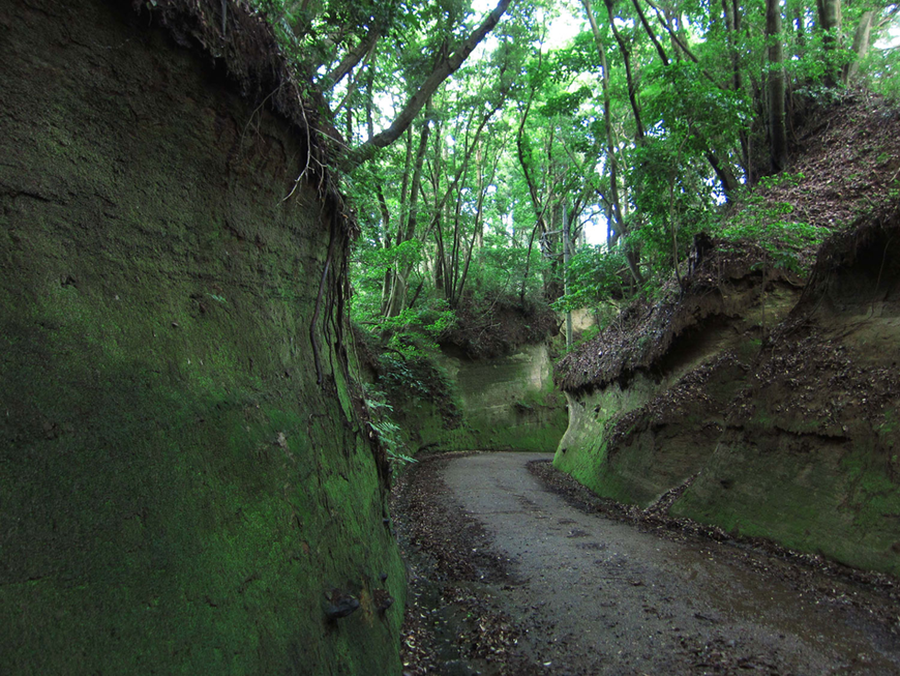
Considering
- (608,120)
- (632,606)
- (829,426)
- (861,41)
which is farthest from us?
(861,41)

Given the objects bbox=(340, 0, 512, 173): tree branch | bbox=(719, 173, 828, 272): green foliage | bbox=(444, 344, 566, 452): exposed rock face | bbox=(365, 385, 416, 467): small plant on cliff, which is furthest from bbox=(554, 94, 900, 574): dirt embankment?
bbox=(444, 344, 566, 452): exposed rock face

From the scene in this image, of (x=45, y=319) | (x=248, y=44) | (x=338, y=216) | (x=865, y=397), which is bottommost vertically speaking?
(x=865, y=397)

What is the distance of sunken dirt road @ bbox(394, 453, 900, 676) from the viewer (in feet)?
11.7

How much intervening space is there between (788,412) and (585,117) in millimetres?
9873

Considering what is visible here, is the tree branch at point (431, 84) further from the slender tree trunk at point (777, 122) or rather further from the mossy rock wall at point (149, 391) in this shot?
the slender tree trunk at point (777, 122)

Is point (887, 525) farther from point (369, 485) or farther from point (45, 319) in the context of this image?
point (45, 319)

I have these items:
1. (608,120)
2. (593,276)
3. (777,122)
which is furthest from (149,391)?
(777,122)

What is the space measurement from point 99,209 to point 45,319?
679mm

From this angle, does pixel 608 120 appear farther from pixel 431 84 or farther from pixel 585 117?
pixel 431 84

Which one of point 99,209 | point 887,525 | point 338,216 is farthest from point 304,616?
point 887,525

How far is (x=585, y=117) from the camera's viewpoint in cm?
1326

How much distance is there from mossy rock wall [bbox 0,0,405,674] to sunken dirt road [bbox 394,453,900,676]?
3.18 ft

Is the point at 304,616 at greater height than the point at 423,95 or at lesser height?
lesser

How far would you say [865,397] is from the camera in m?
5.32
